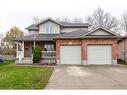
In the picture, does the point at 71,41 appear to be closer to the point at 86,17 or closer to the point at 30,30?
the point at 30,30

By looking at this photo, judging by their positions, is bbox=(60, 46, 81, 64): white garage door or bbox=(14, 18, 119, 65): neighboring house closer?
bbox=(14, 18, 119, 65): neighboring house

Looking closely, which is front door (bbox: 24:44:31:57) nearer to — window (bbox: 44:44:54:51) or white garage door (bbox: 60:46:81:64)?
window (bbox: 44:44:54:51)

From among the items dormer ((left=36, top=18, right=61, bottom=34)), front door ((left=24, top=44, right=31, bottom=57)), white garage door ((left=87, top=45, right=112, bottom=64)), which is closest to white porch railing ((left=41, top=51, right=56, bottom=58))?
front door ((left=24, top=44, right=31, bottom=57))

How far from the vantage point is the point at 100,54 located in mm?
31734

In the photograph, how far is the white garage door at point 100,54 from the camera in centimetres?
3172

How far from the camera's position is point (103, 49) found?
31891 mm

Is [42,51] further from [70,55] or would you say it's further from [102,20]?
[102,20]

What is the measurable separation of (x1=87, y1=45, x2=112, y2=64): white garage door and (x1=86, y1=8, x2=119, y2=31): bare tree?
3069 centimetres

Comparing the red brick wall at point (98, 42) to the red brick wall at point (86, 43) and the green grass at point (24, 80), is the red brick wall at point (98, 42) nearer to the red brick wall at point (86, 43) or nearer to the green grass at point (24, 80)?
the red brick wall at point (86, 43)

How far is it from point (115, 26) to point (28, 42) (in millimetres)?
30849

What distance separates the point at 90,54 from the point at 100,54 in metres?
1.17

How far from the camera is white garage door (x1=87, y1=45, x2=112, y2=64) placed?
104 ft

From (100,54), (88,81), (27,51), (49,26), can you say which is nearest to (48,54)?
(27,51)

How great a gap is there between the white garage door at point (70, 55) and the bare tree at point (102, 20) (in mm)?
30740
